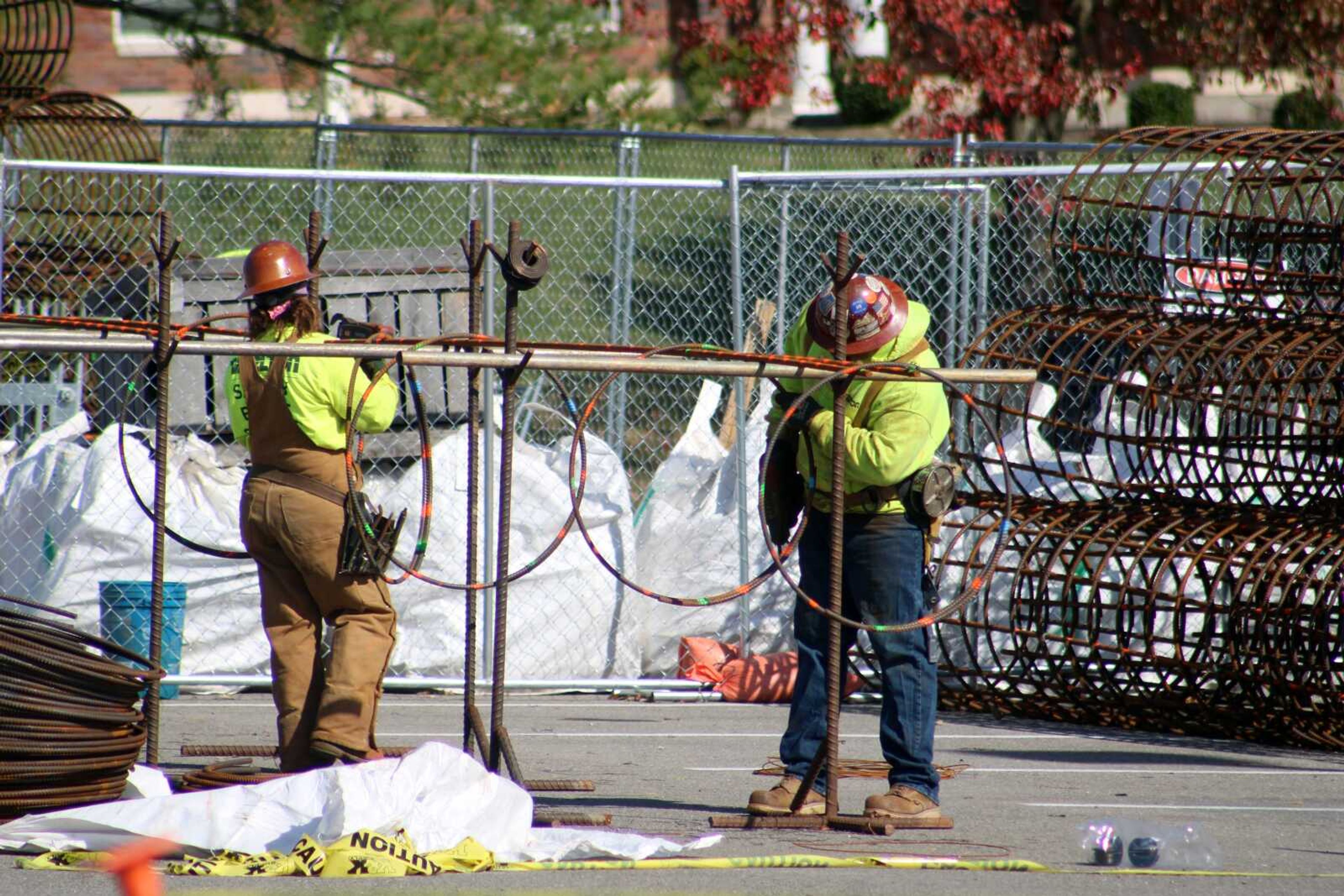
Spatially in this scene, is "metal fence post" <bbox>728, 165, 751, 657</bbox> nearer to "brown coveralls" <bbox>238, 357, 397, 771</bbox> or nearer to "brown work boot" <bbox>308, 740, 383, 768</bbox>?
"brown coveralls" <bbox>238, 357, 397, 771</bbox>

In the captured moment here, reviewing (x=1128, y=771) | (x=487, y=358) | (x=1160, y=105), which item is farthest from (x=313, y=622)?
(x=1160, y=105)

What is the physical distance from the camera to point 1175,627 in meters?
8.06

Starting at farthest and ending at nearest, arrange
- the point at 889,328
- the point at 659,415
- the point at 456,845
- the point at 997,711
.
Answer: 1. the point at 659,415
2. the point at 997,711
3. the point at 889,328
4. the point at 456,845

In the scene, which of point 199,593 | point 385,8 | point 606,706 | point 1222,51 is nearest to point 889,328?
point 606,706

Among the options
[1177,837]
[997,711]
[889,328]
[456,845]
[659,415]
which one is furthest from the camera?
[659,415]

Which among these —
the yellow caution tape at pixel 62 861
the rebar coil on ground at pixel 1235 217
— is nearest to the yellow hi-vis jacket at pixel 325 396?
the yellow caution tape at pixel 62 861

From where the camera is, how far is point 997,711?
29.3ft

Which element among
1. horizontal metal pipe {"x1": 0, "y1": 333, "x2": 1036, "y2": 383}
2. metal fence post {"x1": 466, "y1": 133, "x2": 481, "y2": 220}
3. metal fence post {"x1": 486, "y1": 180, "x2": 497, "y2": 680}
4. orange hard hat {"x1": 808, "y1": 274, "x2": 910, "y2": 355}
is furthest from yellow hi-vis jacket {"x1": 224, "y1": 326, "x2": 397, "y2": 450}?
metal fence post {"x1": 486, "y1": 180, "x2": 497, "y2": 680}

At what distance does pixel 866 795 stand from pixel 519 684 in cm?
281

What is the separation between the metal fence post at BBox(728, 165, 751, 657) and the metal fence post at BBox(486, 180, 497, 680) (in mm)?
1339

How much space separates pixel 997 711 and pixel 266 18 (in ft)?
34.9

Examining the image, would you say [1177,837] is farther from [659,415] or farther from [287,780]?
[659,415]

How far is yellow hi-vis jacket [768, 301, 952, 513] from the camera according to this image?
594 centimetres

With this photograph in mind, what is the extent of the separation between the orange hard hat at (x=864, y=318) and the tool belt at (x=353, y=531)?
5.80 ft
